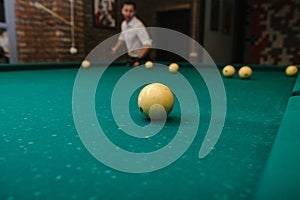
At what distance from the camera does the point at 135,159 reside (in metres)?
0.66

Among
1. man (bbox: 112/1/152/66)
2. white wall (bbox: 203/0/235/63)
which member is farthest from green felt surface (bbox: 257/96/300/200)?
white wall (bbox: 203/0/235/63)

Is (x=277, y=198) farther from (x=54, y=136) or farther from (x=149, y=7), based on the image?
(x=149, y=7)

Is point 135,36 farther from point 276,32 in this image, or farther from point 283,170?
point 283,170

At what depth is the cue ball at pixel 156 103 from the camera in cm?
104

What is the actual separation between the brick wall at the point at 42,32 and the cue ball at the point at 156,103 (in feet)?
13.5

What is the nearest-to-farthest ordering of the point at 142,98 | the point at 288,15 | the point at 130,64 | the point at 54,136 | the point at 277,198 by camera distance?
the point at 277,198
the point at 54,136
the point at 142,98
the point at 130,64
the point at 288,15

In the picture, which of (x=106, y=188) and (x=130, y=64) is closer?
(x=106, y=188)

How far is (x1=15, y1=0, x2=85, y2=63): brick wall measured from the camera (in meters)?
4.47

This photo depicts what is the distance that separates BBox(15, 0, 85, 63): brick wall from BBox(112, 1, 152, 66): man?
1.10 m

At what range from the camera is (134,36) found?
4535mm

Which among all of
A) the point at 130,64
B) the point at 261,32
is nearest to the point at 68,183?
the point at 130,64

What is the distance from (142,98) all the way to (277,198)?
0.72 m

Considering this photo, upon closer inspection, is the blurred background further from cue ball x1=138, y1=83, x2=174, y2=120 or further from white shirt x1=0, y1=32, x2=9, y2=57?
cue ball x1=138, y1=83, x2=174, y2=120

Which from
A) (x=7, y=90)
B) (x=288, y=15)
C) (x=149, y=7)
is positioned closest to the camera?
(x=7, y=90)
